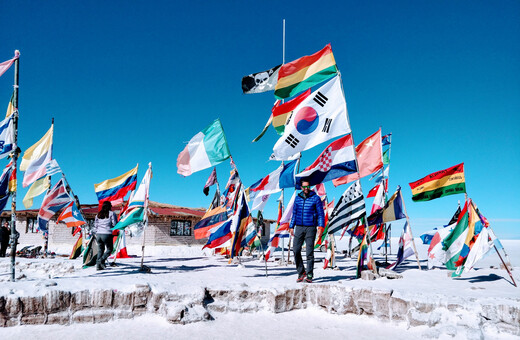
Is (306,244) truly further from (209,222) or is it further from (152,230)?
(152,230)

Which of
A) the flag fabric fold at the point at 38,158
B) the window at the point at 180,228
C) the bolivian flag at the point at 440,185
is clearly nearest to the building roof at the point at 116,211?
the window at the point at 180,228

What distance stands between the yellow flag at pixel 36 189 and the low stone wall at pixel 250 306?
726 cm

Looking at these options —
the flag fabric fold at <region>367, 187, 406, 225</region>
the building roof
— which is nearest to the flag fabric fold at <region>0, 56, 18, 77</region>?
the flag fabric fold at <region>367, 187, 406, 225</region>

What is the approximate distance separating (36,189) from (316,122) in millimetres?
9741

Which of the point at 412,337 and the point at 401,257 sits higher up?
the point at 401,257

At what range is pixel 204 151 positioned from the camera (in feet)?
28.1

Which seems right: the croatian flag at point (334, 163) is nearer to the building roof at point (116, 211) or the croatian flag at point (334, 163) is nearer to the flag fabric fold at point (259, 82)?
the flag fabric fold at point (259, 82)

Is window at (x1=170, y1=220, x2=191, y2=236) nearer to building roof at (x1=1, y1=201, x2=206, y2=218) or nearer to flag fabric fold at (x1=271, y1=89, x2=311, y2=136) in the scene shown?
building roof at (x1=1, y1=201, x2=206, y2=218)

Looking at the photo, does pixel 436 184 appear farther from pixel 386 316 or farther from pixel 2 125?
pixel 2 125

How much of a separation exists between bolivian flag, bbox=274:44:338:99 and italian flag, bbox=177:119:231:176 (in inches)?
82.5

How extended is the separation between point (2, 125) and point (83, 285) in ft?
12.1

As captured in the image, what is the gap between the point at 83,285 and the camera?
5.64m

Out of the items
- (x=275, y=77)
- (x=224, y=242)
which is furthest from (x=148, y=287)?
(x=275, y=77)

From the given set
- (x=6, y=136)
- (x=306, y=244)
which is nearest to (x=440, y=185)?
(x=306, y=244)
